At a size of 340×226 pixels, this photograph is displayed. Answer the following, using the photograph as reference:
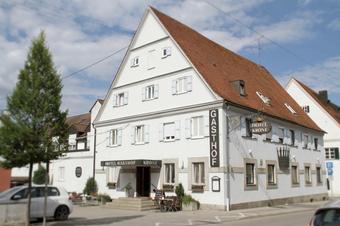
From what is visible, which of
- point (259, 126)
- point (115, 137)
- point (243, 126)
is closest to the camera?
point (259, 126)

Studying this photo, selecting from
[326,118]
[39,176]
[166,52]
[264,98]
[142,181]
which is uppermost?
[166,52]

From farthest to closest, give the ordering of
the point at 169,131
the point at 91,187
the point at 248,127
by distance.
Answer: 1. the point at 91,187
2. the point at 169,131
3. the point at 248,127

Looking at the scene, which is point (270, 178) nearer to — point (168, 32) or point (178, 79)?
point (178, 79)

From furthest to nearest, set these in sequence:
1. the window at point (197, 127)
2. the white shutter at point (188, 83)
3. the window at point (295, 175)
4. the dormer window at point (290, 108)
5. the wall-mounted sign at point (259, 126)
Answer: the dormer window at point (290, 108), the window at point (295, 175), the white shutter at point (188, 83), the window at point (197, 127), the wall-mounted sign at point (259, 126)

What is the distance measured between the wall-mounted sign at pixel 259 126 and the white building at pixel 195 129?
1.00 m

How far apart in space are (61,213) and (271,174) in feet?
52.7

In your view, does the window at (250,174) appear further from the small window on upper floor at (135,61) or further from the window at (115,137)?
the small window on upper floor at (135,61)

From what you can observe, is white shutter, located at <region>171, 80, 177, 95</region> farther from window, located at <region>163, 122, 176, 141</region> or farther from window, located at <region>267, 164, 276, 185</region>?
window, located at <region>267, 164, 276, 185</region>

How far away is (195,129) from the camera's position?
89.0 feet

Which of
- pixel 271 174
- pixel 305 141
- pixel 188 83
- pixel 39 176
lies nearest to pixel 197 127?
pixel 188 83

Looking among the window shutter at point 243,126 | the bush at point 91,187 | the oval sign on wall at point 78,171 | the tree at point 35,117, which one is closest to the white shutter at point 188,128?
the window shutter at point 243,126

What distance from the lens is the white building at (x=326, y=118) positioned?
143 ft

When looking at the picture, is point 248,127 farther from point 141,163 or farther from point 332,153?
point 332,153

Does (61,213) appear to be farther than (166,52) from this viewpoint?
No
